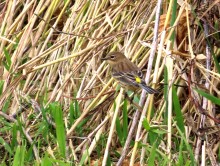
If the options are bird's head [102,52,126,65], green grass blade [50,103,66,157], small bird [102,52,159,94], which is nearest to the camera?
green grass blade [50,103,66,157]

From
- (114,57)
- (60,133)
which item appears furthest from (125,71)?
(60,133)

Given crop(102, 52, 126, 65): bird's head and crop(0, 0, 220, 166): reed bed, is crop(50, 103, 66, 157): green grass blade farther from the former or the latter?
crop(102, 52, 126, 65): bird's head

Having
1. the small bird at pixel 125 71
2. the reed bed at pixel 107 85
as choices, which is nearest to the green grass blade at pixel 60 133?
the reed bed at pixel 107 85

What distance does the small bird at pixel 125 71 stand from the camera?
14.1 ft

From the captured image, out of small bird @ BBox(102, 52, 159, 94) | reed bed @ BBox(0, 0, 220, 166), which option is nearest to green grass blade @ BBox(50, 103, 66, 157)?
reed bed @ BBox(0, 0, 220, 166)

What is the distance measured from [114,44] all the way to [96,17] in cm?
22

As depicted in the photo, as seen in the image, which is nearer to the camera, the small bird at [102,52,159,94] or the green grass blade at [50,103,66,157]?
the green grass blade at [50,103,66,157]

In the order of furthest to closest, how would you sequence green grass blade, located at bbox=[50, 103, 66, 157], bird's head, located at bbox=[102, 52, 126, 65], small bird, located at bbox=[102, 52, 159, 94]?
bird's head, located at bbox=[102, 52, 126, 65] → small bird, located at bbox=[102, 52, 159, 94] → green grass blade, located at bbox=[50, 103, 66, 157]

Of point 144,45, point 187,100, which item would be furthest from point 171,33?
point 187,100

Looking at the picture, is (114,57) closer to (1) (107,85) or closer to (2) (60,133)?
(1) (107,85)

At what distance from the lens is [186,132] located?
4.23 metres

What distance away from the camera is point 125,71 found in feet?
14.5

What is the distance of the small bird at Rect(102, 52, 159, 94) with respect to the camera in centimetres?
429

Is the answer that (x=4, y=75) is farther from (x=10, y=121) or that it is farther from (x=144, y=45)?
(x=144, y=45)
